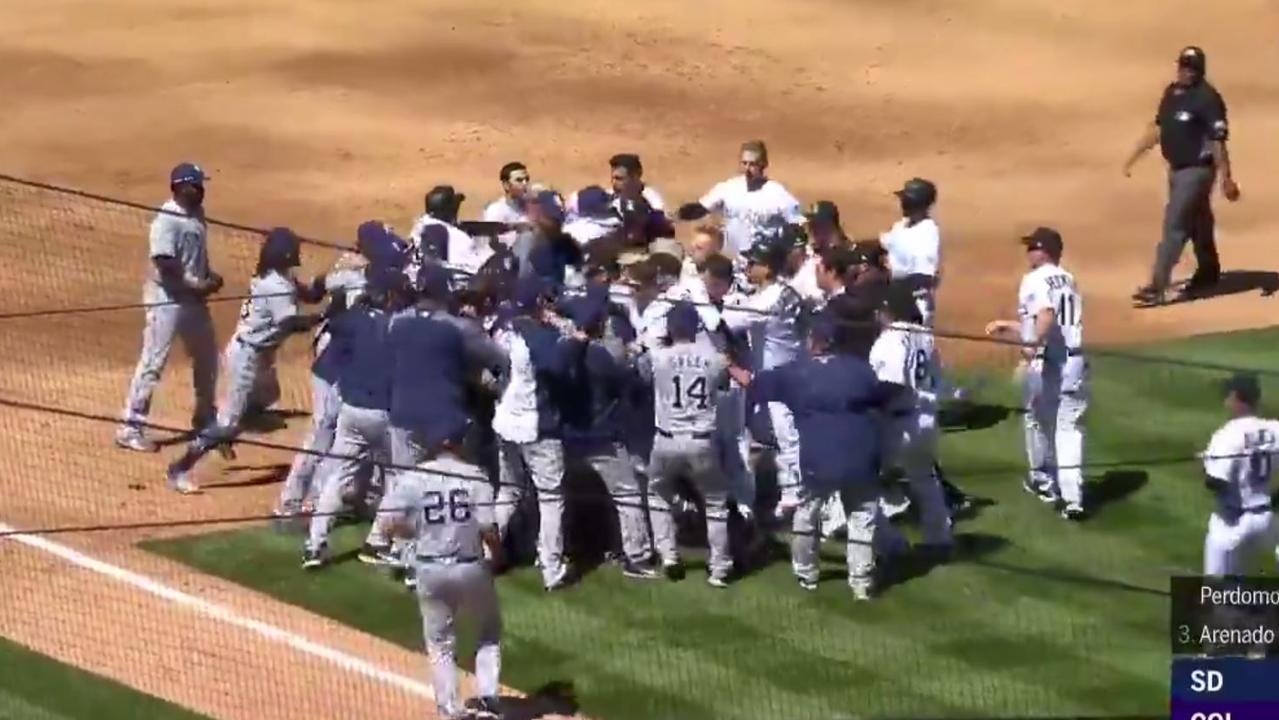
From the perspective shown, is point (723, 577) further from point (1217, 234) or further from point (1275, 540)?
point (1217, 234)

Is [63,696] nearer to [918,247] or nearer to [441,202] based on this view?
[441,202]

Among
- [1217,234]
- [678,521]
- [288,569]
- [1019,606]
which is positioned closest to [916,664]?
[1019,606]

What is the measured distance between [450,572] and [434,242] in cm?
290

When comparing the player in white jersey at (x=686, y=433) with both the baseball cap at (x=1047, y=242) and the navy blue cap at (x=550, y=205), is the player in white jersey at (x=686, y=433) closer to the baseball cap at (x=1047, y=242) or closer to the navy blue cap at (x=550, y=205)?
the navy blue cap at (x=550, y=205)

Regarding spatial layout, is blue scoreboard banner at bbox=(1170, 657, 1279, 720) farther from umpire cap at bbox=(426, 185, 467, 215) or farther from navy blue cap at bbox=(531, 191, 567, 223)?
umpire cap at bbox=(426, 185, 467, 215)

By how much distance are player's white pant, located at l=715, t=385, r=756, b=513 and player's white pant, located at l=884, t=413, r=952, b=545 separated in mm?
755

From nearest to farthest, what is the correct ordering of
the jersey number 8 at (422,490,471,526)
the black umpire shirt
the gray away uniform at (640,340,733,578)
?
the jersey number 8 at (422,490,471,526) < the gray away uniform at (640,340,733,578) < the black umpire shirt

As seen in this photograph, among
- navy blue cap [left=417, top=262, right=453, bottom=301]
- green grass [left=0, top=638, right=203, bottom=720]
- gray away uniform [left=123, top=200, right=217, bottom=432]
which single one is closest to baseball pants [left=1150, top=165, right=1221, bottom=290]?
navy blue cap [left=417, top=262, right=453, bottom=301]

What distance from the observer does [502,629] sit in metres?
13.2

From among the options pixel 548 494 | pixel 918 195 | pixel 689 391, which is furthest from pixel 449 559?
pixel 918 195

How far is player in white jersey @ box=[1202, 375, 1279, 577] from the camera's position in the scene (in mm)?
13125

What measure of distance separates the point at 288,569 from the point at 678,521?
1959 millimetres

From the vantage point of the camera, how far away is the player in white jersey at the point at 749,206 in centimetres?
1605

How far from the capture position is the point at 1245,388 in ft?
43.4
